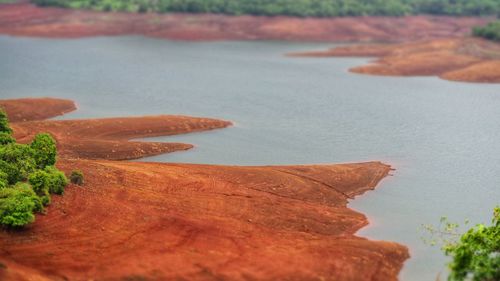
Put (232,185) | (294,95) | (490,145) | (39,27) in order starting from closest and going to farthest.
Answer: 1. (232,185)
2. (490,145)
3. (294,95)
4. (39,27)

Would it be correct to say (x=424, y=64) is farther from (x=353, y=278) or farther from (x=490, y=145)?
(x=353, y=278)

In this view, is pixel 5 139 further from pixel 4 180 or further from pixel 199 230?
pixel 199 230

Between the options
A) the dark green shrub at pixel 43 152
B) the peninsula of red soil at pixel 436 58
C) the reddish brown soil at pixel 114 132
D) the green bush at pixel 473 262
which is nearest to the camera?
the green bush at pixel 473 262

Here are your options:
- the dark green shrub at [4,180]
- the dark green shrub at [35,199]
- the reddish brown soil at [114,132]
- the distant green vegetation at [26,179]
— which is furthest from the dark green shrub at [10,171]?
the reddish brown soil at [114,132]

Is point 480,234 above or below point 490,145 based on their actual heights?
above

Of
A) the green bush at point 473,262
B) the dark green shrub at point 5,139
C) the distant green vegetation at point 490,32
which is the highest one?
the green bush at point 473,262

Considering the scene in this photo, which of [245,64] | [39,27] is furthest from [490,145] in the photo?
[39,27]

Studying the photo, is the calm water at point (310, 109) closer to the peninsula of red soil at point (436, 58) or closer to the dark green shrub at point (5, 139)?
the peninsula of red soil at point (436, 58)

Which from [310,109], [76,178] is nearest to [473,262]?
[76,178]
